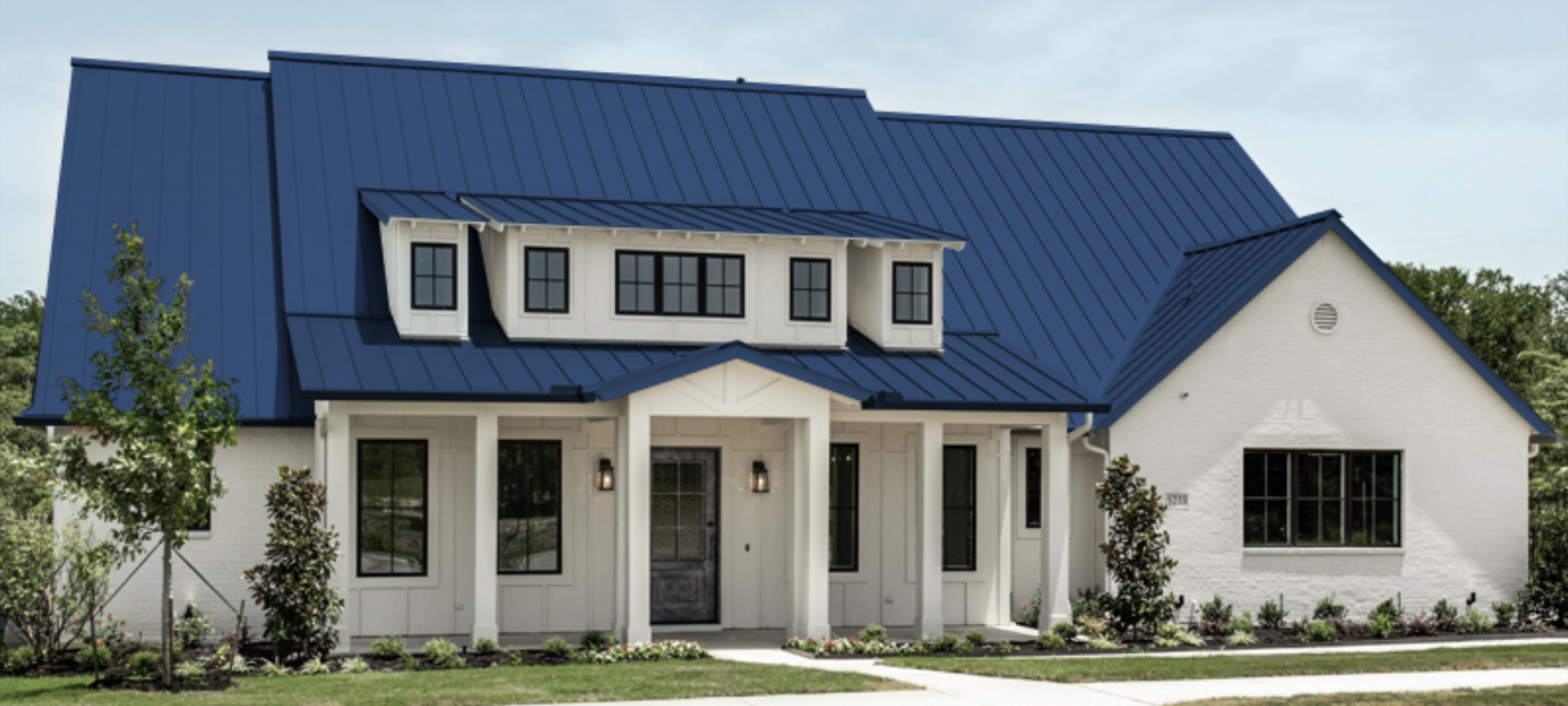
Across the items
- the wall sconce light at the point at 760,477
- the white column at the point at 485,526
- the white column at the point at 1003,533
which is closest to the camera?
the white column at the point at 485,526

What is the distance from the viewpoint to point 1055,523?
22.4m

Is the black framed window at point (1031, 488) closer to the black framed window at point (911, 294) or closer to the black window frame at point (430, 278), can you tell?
the black framed window at point (911, 294)

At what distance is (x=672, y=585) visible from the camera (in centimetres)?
2273

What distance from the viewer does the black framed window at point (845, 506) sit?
23.5m

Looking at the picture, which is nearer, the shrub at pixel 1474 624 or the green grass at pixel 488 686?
the green grass at pixel 488 686

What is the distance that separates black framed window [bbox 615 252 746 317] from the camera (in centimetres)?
2220

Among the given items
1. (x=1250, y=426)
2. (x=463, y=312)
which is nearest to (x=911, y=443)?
(x=1250, y=426)

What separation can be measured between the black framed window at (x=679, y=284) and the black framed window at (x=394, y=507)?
3412 millimetres

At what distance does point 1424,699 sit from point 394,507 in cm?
1270

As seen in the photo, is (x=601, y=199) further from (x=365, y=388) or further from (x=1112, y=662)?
(x=1112, y=662)

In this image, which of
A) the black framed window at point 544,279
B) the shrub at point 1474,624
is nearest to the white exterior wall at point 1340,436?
the shrub at point 1474,624

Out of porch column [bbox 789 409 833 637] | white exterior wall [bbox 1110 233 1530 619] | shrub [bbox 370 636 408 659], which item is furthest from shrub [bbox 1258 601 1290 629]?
shrub [bbox 370 636 408 659]

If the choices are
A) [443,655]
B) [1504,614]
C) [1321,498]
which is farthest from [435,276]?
[1504,614]

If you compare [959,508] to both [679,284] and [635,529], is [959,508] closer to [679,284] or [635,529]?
[679,284]
